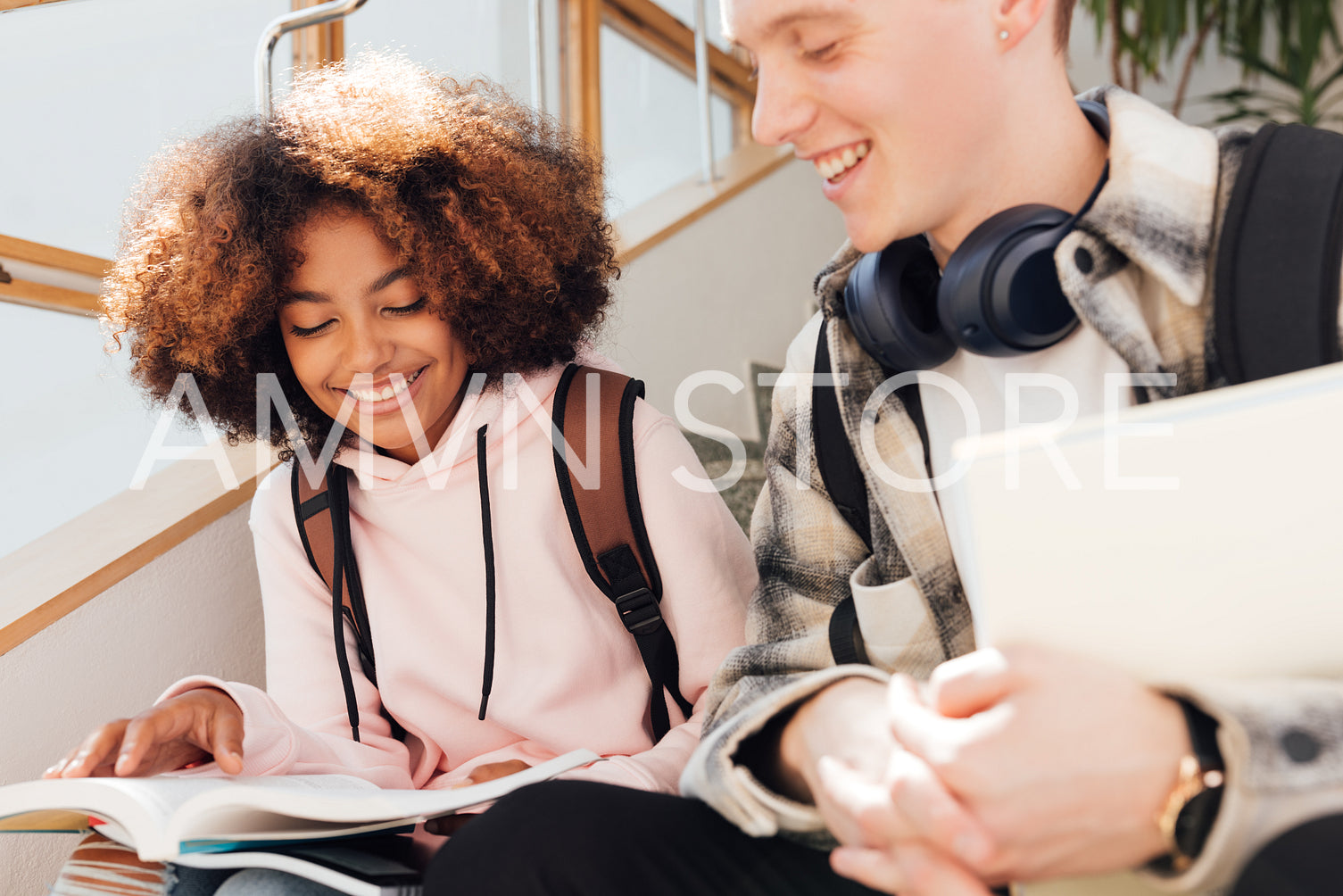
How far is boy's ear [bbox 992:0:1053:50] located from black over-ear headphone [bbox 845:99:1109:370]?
0.37 ft

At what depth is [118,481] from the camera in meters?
1.60

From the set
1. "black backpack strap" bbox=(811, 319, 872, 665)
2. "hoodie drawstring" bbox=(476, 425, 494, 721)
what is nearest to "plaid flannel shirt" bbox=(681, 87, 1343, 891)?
"black backpack strap" bbox=(811, 319, 872, 665)

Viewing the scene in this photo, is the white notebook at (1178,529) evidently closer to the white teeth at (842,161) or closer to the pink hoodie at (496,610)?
the white teeth at (842,161)

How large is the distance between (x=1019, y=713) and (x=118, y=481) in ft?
4.83

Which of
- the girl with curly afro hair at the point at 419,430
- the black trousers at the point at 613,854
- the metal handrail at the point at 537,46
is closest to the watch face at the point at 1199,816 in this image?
the black trousers at the point at 613,854

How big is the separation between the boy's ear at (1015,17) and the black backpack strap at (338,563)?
91cm

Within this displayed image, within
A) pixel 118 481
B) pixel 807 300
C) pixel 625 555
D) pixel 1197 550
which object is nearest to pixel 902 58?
pixel 1197 550

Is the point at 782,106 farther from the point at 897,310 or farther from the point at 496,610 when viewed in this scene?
the point at 496,610

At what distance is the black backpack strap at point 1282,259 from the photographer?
72 cm

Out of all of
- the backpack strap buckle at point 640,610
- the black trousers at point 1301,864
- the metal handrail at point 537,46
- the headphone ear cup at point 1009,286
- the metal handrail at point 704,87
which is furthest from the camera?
the metal handrail at point 704,87

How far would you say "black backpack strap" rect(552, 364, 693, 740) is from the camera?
1.19 meters

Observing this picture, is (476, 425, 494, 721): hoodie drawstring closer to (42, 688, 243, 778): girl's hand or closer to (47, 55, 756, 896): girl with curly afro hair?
(47, 55, 756, 896): girl with curly afro hair

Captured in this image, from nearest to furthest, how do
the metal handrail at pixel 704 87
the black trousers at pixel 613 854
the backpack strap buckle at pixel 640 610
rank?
the black trousers at pixel 613 854 → the backpack strap buckle at pixel 640 610 → the metal handrail at pixel 704 87

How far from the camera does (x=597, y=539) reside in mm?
1201
